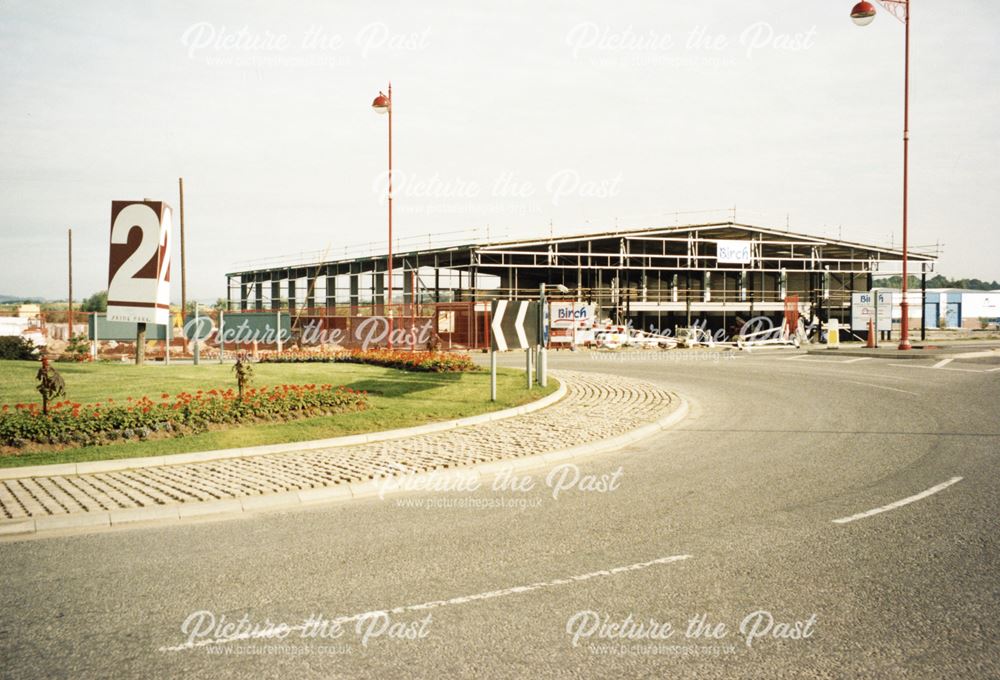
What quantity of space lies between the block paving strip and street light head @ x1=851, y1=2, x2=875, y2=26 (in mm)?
17523

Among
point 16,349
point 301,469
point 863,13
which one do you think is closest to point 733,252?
point 863,13

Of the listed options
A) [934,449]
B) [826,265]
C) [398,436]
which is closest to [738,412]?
[934,449]

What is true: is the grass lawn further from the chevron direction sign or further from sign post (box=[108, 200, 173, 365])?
sign post (box=[108, 200, 173, 365])

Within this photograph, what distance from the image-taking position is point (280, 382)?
50.5ft

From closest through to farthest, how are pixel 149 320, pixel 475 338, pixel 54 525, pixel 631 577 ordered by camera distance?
1. pixel 631 577
2. pixel 54 525
3. pixel 149 320
4. pixel 475 338

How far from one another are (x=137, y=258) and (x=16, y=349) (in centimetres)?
836

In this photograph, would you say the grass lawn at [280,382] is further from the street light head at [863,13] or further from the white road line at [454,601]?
the street light head at [863,13]

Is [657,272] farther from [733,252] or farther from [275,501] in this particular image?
[275,501]

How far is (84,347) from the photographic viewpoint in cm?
2600

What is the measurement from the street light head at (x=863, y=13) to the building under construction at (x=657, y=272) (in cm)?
2196

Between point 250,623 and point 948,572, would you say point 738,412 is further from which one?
point 250,623

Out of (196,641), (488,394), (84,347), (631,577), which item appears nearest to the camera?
(196,641)

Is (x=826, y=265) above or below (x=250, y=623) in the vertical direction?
above

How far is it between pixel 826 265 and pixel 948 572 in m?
53.0
